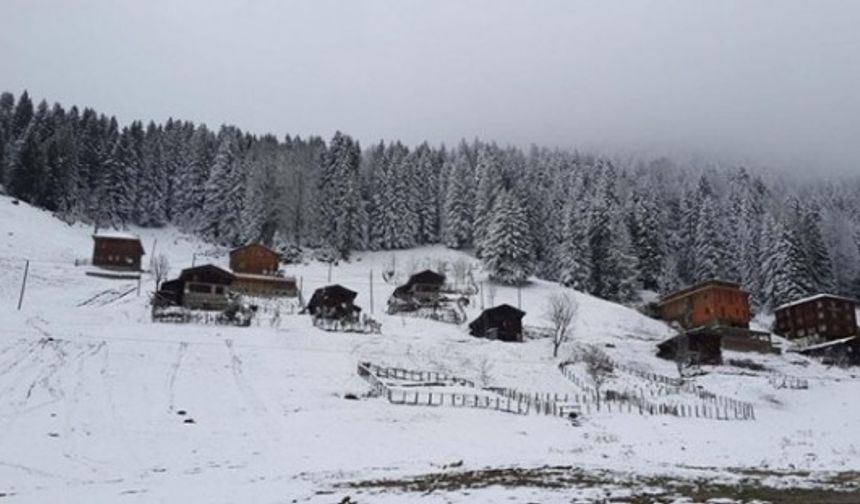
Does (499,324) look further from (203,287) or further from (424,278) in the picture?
(203,287)

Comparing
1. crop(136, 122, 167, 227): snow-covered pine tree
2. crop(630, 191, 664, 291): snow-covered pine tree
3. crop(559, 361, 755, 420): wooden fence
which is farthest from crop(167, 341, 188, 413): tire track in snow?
crop(136, 122, 167, 227): snow-covered pine tree

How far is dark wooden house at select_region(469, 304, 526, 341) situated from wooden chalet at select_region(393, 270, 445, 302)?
1558 cm

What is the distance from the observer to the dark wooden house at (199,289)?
230 feet

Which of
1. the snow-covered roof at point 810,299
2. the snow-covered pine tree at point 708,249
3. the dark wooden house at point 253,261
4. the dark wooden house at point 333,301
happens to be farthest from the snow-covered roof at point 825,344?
the dark wooden house at point 253,261

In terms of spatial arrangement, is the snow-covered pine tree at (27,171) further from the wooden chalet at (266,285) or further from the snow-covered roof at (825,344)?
the snow-covered roof at (825,344)

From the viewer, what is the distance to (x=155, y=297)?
6288 cm

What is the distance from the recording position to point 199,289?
2830 inches

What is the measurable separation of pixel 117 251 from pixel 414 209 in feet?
158

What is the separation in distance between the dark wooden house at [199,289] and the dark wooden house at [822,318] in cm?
6496

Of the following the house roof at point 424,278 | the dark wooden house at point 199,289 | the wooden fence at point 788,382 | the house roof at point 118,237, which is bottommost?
the wooden fence at point 788,382

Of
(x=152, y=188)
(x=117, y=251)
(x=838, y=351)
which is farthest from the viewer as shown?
(x=152, y=188)

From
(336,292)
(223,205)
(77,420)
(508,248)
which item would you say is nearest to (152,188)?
(223,205)

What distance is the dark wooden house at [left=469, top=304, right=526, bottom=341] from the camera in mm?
68125

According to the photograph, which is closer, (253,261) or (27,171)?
(253,261)
